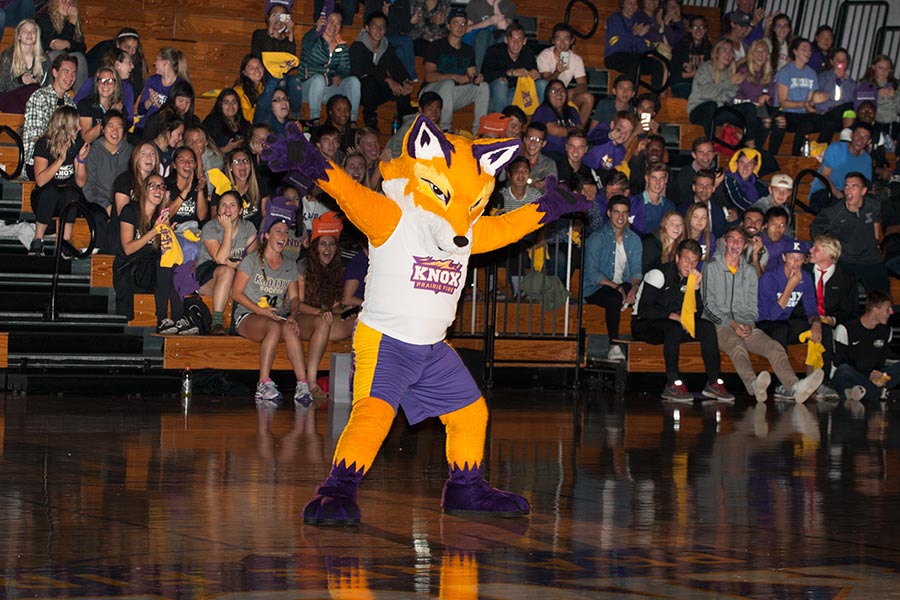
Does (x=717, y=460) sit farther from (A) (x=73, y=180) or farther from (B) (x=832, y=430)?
(A) (x=73, y=180)

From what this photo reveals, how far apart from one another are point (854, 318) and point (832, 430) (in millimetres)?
3909

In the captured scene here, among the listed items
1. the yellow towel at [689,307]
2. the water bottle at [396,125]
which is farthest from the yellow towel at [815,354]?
the water bottle at [396,125]

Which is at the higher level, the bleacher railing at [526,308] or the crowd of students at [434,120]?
the crowd of students at [434,120]

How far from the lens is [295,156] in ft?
20.6

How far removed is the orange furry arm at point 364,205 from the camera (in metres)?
6.42

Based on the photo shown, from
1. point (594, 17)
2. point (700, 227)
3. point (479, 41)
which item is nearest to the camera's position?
point (700, 227)

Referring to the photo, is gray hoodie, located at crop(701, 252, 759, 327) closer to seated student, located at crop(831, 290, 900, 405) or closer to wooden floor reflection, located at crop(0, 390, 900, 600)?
seated student, located at crop(831, 290, 900, 405)

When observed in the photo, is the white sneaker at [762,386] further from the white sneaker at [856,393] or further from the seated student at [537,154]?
the seated student at [537,154]

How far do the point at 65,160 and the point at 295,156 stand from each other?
6879mm

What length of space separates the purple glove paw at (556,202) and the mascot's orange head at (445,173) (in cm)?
50

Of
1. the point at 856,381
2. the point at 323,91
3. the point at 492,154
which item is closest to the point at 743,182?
the point at 856,381

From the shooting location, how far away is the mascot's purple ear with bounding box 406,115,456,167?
6.64 metres

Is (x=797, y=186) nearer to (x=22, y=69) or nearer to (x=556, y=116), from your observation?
(x=556, y=116)

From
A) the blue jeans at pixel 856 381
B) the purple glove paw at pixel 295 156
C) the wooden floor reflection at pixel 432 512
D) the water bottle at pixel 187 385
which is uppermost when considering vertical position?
the purple glove paw at pixel 295 156
